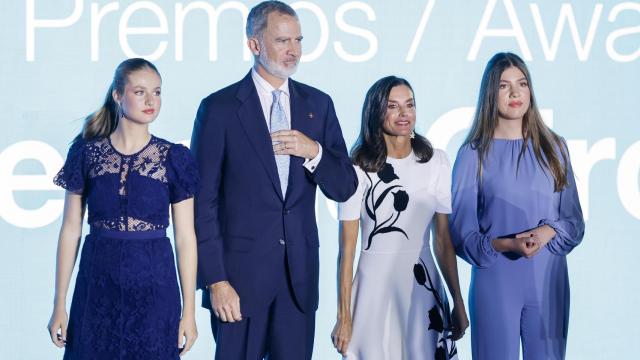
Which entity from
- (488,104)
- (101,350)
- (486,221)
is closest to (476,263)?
(486,221)

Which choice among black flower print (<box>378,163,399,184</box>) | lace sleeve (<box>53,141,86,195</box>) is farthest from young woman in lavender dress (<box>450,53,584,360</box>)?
lace sleeve (<box>53,141,86,195</box>)

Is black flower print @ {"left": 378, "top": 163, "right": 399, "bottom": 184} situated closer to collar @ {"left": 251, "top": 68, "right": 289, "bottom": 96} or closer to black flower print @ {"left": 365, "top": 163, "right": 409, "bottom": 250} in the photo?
black flower print @ {"left": 365, "top": 163, "right": 409, "bottom": 250}

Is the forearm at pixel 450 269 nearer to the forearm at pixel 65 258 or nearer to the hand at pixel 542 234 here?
the hand at pixel 542 234

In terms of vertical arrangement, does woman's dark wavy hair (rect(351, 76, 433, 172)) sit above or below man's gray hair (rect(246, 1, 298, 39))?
below

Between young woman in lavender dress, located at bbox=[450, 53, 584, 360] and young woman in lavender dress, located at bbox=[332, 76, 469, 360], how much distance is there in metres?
0.12

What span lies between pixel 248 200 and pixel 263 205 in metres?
0.05

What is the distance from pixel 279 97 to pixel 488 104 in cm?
78

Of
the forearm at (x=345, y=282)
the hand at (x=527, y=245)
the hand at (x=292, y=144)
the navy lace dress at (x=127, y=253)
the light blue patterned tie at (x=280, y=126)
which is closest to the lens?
the navy lace dress at (x=127, y=253)

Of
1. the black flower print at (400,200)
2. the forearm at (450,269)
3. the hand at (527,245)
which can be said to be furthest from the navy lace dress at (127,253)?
the hand at (527,245)

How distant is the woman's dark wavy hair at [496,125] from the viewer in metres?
3.33

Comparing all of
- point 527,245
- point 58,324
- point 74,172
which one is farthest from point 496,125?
point 58,324

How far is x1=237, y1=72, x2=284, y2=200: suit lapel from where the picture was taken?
298cm

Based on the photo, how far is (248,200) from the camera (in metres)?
2.98

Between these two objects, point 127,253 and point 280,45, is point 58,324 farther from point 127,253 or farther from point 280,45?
point 280,45
